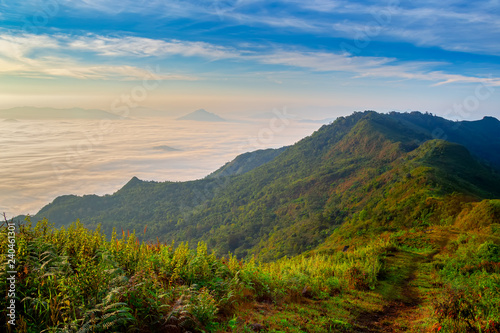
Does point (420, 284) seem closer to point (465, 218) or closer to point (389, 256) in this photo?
point (389, 256)

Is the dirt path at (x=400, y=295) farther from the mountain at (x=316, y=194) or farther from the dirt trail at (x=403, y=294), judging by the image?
the mountain at (x=316, y=194)

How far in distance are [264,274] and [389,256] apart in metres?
7.27

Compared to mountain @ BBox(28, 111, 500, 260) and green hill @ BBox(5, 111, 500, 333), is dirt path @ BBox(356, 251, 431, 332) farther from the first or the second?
mountain @ BBox(28, 111, 500, 260)

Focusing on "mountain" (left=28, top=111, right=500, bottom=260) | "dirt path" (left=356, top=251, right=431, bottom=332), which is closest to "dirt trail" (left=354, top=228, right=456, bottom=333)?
"dirt path" (left=356, top=251, right=431, bottom=332)

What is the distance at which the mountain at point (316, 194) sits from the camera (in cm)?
4422

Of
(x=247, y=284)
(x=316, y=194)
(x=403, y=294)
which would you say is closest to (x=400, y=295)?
(x=403, y=294)

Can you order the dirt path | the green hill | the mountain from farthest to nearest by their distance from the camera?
the mountain → the dirt path → the green hill

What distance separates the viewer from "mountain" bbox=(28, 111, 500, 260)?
4422 centimetres

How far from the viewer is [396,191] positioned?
50.4m

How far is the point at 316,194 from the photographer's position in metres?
104

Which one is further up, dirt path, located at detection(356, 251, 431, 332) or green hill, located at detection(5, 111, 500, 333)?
green hill, located at detection(5, 111, 500, 333)

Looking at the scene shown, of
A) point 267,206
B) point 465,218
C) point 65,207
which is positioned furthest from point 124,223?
point 465,218

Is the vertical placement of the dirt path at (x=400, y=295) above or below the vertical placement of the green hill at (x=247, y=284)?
below

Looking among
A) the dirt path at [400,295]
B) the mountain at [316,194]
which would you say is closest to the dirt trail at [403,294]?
the dirt path at [400,295]
